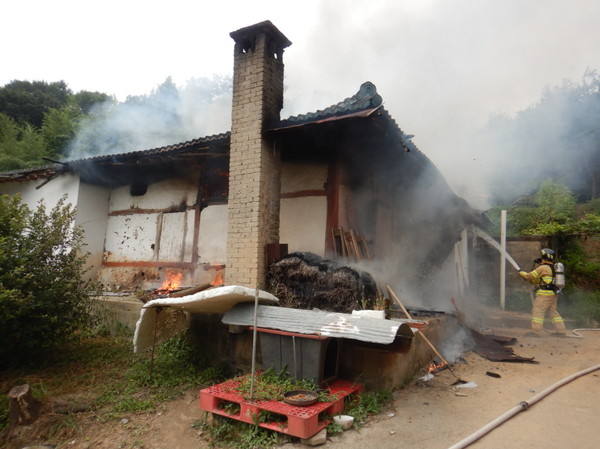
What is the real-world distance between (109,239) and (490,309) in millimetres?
14677

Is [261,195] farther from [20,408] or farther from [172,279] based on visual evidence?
[20,408]

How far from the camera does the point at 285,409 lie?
3881mm

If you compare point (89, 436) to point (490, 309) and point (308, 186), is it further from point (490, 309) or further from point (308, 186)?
point (490, 309)

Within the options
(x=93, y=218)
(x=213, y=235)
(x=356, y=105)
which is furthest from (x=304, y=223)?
(x=93, y=218)

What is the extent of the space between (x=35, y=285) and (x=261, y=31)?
20.3 feet

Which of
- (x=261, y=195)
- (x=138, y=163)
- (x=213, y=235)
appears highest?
(x=138, y=163)

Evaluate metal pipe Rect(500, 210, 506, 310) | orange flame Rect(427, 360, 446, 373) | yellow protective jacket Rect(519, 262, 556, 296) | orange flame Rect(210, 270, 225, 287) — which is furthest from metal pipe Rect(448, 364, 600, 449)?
metal pipe Rect(500, 210, 506, 310)

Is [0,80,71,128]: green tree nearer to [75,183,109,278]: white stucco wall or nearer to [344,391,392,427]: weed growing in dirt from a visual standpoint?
[75,183,109,278]: white stucco wall

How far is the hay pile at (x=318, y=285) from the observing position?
6.21 metres

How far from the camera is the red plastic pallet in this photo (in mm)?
3721

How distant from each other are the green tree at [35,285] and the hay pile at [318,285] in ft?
11.4

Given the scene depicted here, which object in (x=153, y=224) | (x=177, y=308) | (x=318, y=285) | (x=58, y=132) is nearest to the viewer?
(x=177, y=308)

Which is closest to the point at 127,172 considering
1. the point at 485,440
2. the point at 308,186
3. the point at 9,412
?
the point at 308,186

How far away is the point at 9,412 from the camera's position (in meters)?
4.53
